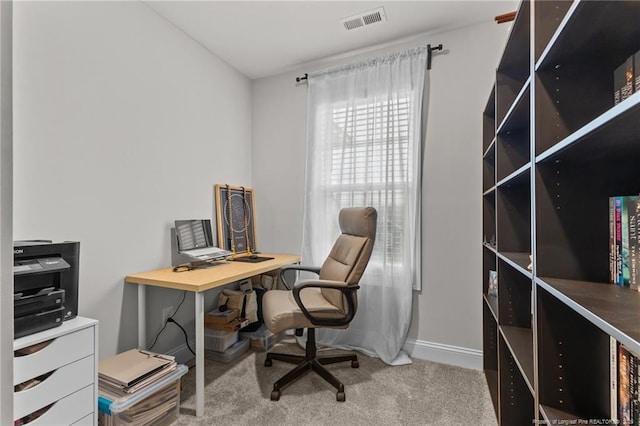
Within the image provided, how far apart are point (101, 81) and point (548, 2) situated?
7.17 feet

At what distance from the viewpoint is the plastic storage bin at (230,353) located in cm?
226

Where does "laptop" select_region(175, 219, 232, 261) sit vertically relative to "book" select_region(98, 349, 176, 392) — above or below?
above

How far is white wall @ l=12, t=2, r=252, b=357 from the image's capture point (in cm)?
148

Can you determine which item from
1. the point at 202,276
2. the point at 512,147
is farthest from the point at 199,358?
the point at 512,147

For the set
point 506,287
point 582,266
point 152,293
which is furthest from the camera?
point 152,293

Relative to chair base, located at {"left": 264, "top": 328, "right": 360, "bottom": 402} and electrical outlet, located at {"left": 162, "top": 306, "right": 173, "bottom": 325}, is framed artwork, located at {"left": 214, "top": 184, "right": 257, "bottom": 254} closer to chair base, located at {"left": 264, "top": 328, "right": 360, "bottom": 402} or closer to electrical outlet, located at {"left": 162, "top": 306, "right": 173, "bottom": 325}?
electrical outlet, located at {"left": 162, "top": 306, "right": 173, "bottom": 325}

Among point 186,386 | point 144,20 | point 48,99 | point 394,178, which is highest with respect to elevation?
point 144,20

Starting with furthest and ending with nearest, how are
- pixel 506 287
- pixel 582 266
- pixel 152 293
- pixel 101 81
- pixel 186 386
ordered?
pixel 152 293 < pixel 186 386 < pixel 101 81 < pixel 506 287 < pixel 582 266

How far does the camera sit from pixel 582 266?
0.86 metres

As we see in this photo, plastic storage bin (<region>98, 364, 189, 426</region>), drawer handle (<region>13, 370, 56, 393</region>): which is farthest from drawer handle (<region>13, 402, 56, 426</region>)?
plastic storage bin (<region>98, 364, 189, 426</region>)

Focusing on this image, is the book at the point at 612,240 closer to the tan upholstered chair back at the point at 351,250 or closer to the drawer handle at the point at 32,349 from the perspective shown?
the tan upholstered chair back at the point at 351,250

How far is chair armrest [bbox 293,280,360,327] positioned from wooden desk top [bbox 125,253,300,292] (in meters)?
0.42

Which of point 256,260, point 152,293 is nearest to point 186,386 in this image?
point 152,293

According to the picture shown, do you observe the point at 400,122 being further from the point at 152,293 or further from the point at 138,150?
the point at 152,293
